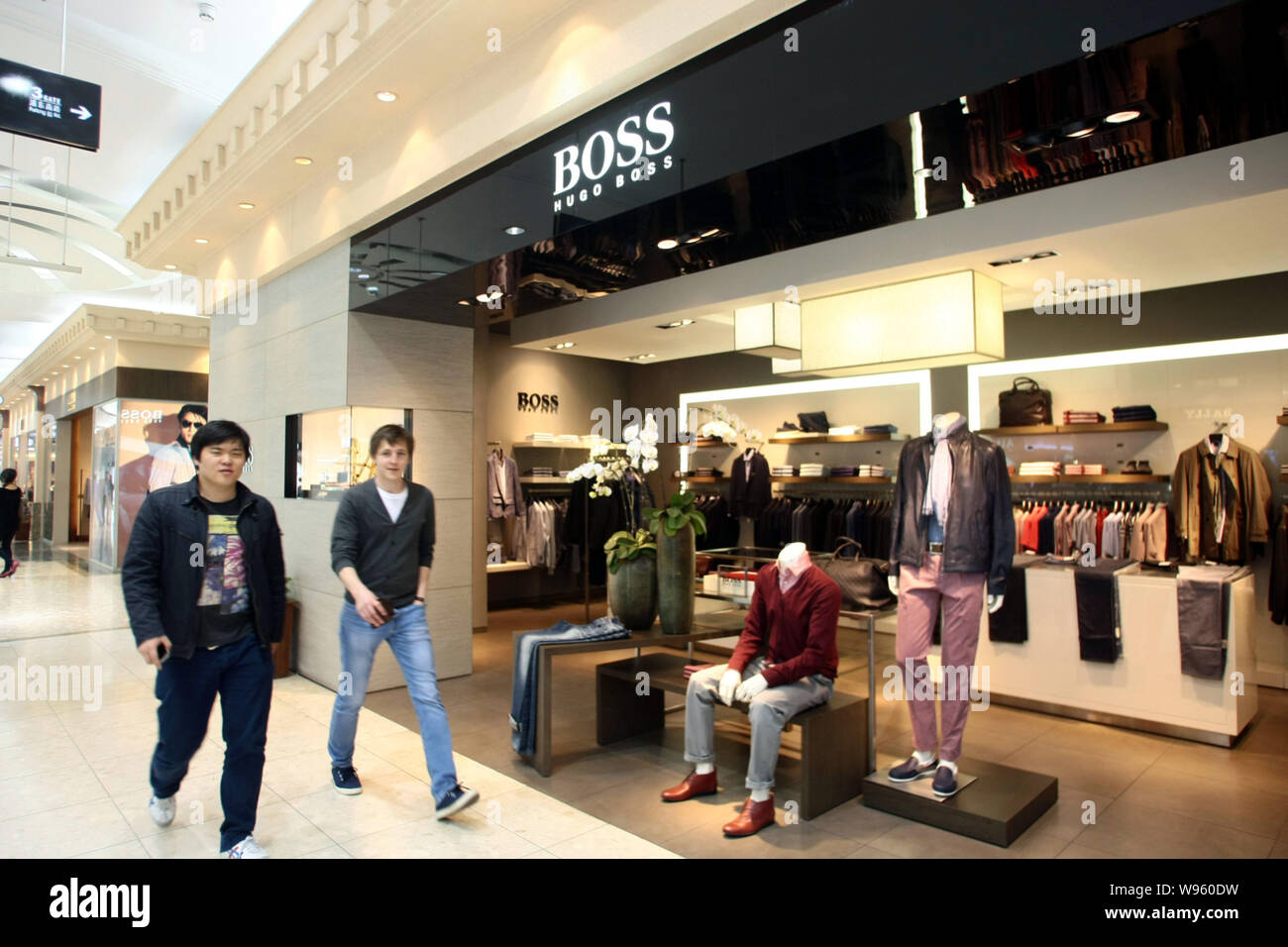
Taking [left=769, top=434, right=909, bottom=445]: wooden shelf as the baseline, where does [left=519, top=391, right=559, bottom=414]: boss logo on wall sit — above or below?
above

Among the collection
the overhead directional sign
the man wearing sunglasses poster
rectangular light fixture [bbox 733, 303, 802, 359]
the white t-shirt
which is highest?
the overhead directional sign

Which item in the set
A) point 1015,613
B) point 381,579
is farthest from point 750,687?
point 1015,613

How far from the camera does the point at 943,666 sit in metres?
3.46

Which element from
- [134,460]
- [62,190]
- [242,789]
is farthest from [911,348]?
[134,460]

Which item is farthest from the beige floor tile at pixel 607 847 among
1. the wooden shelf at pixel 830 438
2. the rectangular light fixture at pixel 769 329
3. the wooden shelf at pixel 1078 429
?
the wooden shelf at pixel 830 438

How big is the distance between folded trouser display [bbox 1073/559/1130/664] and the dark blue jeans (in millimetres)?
4421

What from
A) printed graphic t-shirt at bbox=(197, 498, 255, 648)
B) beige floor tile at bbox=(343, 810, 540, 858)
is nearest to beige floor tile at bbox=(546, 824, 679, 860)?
beige floor tile at bbox=(343, 810, 540, 858)

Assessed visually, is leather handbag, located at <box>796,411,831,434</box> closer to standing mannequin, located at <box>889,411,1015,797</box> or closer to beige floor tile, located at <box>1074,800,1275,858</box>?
standing mannequin, located at <box>889,411,1015,797</box>

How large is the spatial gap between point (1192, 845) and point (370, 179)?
5.47 m

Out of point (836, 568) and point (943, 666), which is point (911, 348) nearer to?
point (836, 568)

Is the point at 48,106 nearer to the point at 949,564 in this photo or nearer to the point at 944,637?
the point at 949,564

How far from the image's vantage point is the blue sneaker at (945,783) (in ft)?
11.0

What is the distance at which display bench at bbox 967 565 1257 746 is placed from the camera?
4469mm

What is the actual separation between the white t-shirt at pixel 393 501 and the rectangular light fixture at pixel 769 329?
154 inches
